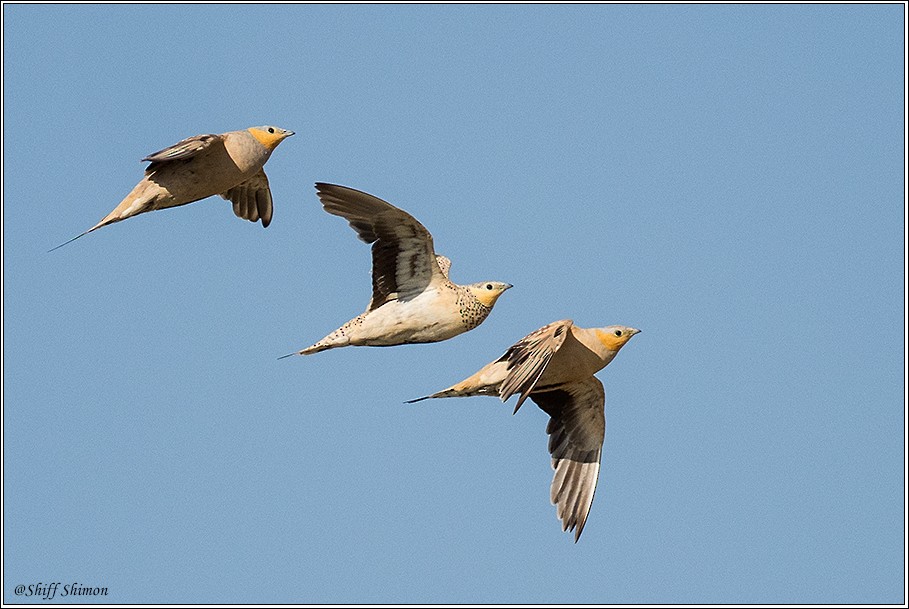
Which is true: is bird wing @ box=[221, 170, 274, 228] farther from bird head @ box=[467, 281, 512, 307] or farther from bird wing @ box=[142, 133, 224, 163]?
bird head @ box=[467, 281, 512, 307]

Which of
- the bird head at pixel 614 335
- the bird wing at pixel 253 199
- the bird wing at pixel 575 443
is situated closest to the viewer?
the bird head at pixel 614 335

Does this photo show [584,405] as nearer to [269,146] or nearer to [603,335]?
[603,335]

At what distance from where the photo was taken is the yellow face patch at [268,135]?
705 inches

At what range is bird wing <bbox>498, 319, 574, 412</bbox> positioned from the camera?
15438 millimetres

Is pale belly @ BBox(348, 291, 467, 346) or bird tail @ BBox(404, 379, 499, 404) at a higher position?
pale belly @ BBox(348, 291, 467, 346)

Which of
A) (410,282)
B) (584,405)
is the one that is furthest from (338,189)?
(584,405)

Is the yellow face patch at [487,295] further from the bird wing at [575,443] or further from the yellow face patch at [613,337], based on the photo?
the bird wing at [575,443]

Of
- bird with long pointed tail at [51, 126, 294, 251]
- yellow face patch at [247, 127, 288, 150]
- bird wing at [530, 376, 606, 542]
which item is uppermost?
yellow face patch at [247, 127, 288, 150]

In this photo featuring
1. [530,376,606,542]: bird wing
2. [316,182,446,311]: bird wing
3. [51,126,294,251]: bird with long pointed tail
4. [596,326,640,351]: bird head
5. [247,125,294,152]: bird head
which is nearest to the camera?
[316,182,446,311]: bird wing

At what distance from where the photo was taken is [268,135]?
1795 cm

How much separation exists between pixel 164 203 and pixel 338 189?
2.34 m

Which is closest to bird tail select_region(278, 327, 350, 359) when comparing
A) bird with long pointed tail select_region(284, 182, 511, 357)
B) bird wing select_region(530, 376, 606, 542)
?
bird with long pointed tail select_region(284, 182, 511, 357)

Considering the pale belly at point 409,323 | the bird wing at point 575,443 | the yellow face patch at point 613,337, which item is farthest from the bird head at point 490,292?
the bird wing at point 575,443

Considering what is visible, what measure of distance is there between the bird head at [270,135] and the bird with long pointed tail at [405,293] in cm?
194
